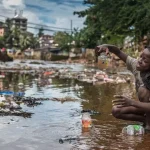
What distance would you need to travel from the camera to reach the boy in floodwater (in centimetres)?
416

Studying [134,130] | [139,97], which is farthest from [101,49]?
[134,130]

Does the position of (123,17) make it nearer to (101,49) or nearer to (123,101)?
(101,49)

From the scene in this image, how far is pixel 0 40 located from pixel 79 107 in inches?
2931

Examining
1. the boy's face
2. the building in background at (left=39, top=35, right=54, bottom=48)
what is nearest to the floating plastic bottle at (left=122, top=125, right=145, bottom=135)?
the boy's face

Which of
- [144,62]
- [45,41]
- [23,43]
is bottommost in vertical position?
[144,62]

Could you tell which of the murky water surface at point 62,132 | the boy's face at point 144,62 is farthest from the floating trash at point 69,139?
the boy's face at point 144,62

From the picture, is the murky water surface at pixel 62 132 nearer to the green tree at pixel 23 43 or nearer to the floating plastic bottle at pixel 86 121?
the floating plastic bottle at pixel 86 121

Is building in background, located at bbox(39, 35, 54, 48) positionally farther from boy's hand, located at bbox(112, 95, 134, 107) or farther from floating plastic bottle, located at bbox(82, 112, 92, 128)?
boy's hand, located at bbox(112, 95, 134, 107)

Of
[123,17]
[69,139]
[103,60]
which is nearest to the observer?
[69,139]

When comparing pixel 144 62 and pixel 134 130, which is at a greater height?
pixel 144 62

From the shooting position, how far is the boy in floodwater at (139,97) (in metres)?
4.16

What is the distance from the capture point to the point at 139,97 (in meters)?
4.31

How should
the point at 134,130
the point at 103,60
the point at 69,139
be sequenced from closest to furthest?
the point at 69,139 < the point at 134,130 < the point at 103,60

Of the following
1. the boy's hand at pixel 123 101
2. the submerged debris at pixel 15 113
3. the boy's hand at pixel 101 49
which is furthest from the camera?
the submerged debris at pixel 15 113
